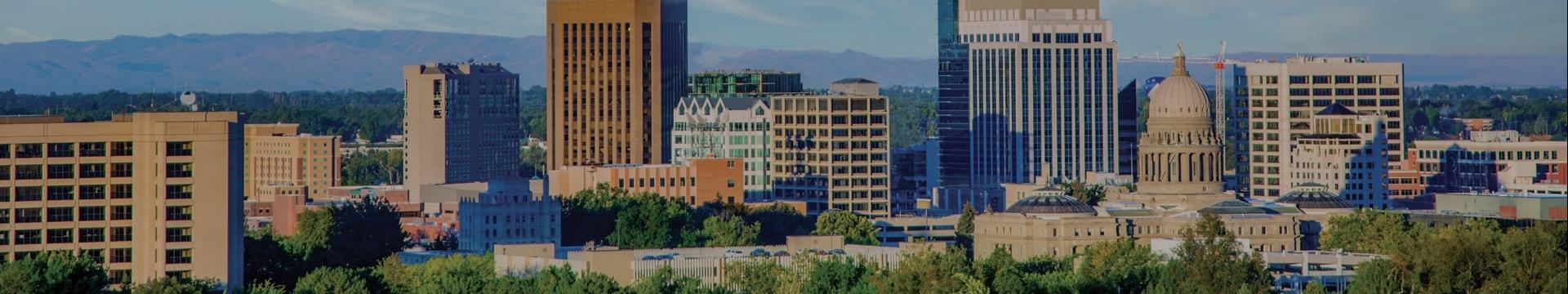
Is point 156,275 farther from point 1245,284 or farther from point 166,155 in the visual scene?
point 1245,284

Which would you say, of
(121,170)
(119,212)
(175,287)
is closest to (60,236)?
(119,212)

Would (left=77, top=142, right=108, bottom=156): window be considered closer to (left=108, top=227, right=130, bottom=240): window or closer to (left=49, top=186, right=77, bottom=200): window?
(left=49, top=186, right=77, bottom=200): window

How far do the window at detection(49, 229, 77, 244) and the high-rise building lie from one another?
1.5 inches

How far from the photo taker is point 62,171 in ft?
522

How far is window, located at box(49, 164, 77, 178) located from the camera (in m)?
159

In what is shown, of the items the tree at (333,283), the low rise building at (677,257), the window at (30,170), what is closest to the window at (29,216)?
the window at (30,170)

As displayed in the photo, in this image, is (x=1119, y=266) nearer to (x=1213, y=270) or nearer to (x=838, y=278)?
(x=1213, y=270)

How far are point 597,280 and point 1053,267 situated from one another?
3308 cm

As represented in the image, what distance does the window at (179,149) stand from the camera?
525 ft

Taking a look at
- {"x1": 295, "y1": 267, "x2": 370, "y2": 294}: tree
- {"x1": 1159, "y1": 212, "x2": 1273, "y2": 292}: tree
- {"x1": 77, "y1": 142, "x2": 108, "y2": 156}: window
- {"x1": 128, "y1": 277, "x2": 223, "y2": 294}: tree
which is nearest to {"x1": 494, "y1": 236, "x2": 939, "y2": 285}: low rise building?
{"x1": 295, "y1": 267, "x2": 370, "y2": 294}: tree

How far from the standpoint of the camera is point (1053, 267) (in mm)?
174625

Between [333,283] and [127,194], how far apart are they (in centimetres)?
1309

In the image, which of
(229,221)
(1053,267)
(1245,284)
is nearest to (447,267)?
(229,221)

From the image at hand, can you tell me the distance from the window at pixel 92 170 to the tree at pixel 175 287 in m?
8.41
